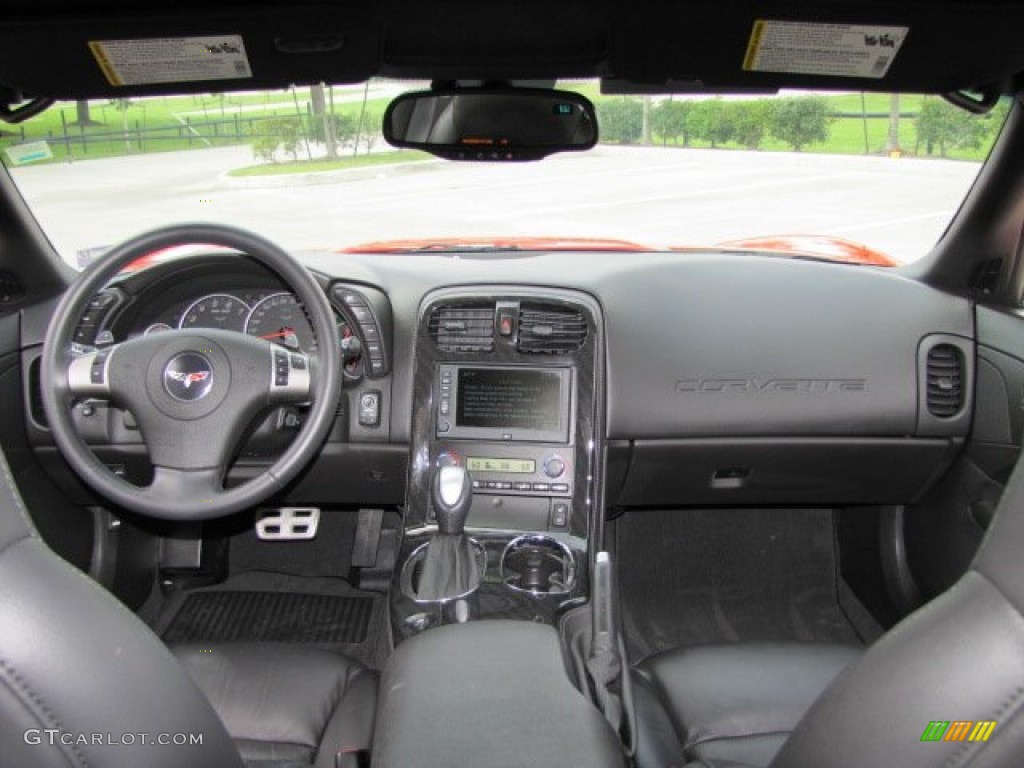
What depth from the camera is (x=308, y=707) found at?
92.4 inches

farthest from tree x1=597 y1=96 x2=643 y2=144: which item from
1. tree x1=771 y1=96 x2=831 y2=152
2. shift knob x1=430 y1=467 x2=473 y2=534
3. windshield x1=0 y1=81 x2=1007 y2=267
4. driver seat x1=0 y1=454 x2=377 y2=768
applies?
driver seat x1=0 y1=454 x2=377 y2=768

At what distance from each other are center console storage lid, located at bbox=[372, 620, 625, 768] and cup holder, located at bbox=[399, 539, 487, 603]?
0.78 meters

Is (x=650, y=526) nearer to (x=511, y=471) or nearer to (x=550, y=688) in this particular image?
(x=511, y=471)

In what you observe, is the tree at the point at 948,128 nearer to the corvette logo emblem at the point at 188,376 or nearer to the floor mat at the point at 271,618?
the corvette logo emblem at the point at 188,376

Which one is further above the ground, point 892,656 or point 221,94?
point 221,94

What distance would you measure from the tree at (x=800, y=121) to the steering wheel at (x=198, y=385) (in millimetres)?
1499

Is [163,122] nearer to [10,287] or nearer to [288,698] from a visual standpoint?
[10,287]

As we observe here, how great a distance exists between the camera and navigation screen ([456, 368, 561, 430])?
118 inches

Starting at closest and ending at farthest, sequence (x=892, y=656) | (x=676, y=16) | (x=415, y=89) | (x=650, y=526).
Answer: (x=892, y=656) < (x=676, y=16) < (x=415, y=89) < (x=650, y=526)

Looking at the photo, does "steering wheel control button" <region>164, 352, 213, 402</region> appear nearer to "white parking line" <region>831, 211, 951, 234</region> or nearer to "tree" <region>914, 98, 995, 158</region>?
"tree" <region>914, 98, 995, 158</region>

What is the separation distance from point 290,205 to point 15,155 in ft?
2.71

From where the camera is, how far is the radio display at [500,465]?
2.97 m

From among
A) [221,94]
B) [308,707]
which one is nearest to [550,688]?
[308,707]

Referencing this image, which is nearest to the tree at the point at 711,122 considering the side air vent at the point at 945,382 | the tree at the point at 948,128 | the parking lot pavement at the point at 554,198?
the parking lot pavement at the point at 554,198
